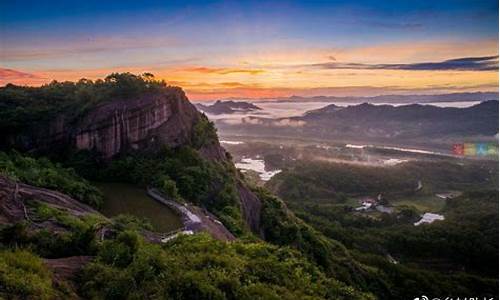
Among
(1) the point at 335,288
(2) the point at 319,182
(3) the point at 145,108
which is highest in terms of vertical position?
(3) the point at 145,108

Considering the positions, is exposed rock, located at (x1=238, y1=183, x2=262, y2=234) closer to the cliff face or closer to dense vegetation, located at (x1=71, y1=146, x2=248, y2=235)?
the cliff face

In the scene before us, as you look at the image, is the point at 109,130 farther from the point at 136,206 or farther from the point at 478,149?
the point at 478,149

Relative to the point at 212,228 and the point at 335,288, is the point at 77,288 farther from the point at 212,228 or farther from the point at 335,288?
the point at 212,228

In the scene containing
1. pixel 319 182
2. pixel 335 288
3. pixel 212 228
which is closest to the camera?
pixel 335 288

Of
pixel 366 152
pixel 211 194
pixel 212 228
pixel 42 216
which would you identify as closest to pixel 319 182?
pixel 366 152

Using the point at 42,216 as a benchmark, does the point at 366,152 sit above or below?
below

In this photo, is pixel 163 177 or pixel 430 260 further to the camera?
pixel 430 260

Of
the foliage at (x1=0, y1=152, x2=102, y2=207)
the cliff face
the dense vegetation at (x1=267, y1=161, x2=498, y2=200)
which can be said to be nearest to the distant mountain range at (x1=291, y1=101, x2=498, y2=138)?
the dense vegetation at (x1=267, y1=161, x2=498, y2=200)
